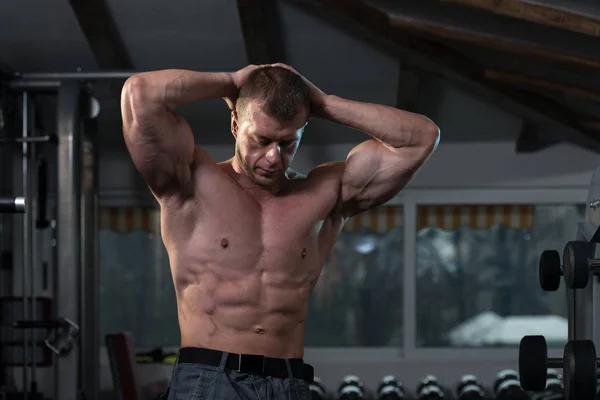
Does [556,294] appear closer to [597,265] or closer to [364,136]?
[364,136]

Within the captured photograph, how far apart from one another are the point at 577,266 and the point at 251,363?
152 centimetres

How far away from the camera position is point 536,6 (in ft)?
11.6

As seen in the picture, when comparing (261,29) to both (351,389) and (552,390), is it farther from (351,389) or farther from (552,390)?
(552,390)

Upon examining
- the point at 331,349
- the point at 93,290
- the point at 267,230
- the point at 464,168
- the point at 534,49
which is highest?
the point at 534,49

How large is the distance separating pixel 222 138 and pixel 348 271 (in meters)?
1.36

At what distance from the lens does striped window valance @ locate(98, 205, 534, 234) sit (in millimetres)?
6285

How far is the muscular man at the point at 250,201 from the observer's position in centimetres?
186

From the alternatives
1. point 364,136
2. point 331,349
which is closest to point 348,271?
point 331,349

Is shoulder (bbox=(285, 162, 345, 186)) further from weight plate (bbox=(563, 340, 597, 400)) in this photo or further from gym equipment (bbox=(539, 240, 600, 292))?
gym equipment (bbox=(539, 240, 600, 292))

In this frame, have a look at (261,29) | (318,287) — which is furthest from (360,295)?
(261,29)

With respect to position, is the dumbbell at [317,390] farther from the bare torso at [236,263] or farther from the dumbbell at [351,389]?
the bare torso at [236,263]

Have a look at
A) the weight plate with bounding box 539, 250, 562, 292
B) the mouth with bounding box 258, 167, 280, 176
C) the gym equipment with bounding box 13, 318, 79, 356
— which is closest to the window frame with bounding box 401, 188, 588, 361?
the gym equipment with bounding box 13, 318, 79, 356

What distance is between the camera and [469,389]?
565 cm

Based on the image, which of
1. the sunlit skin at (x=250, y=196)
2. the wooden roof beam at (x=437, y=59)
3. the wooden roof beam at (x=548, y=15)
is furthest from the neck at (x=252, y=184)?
the wooden roof beam at (x=437, y=59)
